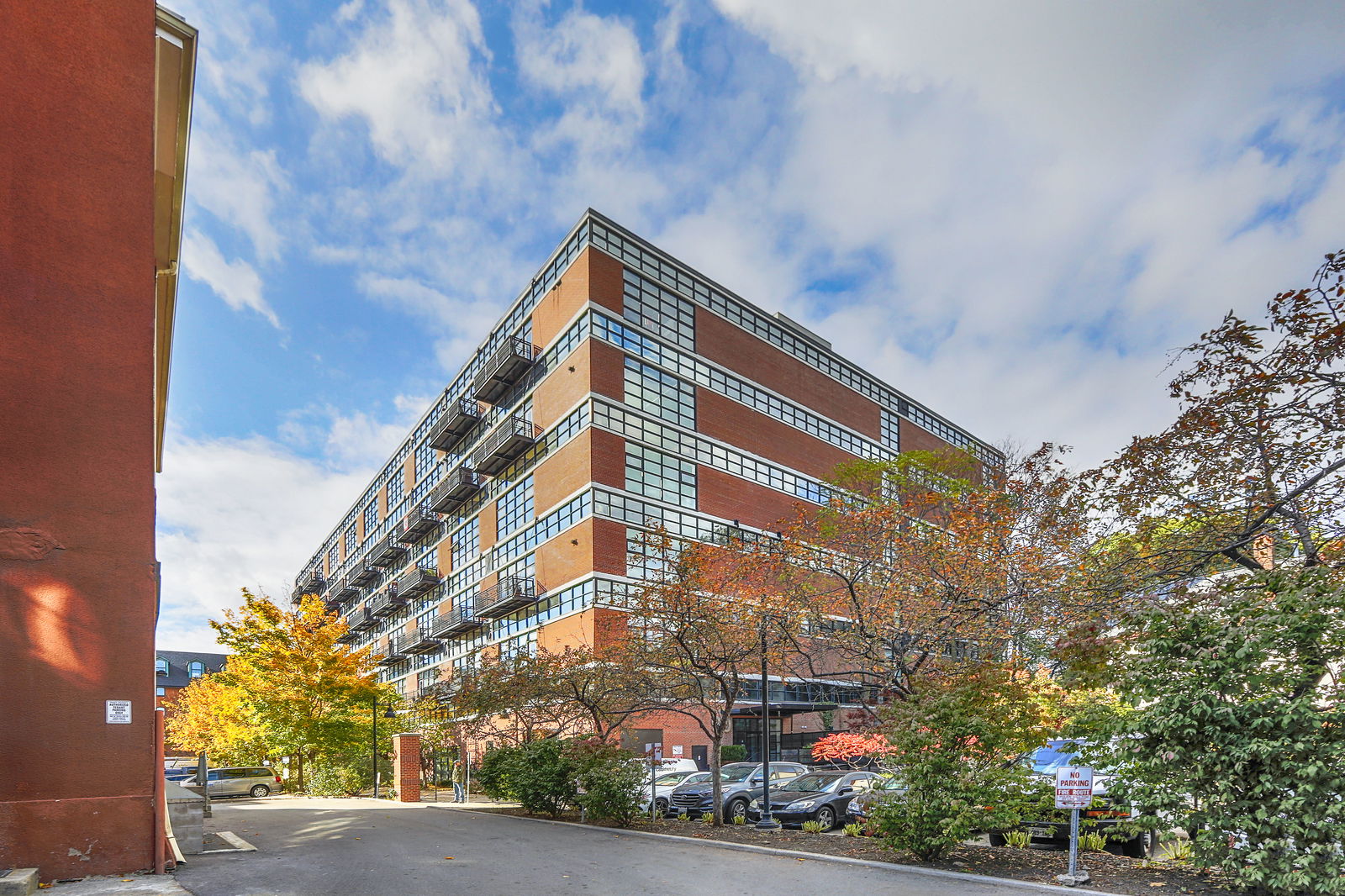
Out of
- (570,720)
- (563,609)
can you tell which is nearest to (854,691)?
(563,609)

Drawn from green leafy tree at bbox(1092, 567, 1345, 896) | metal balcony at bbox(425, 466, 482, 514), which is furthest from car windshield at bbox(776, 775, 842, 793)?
metal balcony at bbox(425, 466, 482, 514)

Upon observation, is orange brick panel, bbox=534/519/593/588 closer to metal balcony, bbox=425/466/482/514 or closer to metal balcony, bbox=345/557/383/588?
metal balcony, bbox=425/466/482/514

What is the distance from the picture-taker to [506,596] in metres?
46.0

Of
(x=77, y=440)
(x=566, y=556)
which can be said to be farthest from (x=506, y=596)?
(x=77, y=440)

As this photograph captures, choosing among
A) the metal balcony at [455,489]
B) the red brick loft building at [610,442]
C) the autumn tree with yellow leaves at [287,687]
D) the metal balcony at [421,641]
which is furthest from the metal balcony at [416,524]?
the autumn tree with yellow leaves at [287,687]

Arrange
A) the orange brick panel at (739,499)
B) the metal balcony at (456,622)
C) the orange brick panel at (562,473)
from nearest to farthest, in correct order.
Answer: the orange brick panel at (562,473) < the orange brick panel at (739,499) < the metal balcony at (456,622)

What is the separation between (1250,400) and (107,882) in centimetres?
1511

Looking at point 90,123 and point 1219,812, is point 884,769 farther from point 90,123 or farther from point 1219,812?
point 90,123

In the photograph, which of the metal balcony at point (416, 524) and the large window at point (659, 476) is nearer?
the large window at point (659, 476)

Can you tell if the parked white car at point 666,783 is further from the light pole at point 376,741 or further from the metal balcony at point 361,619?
the metal balcony at point 361,619

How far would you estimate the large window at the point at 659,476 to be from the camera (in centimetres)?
4162

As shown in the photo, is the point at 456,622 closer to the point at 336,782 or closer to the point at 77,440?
the point at 336,782

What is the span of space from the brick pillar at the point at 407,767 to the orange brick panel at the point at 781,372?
24639mm

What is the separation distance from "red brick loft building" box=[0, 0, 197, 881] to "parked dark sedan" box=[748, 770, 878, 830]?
13.1 m
